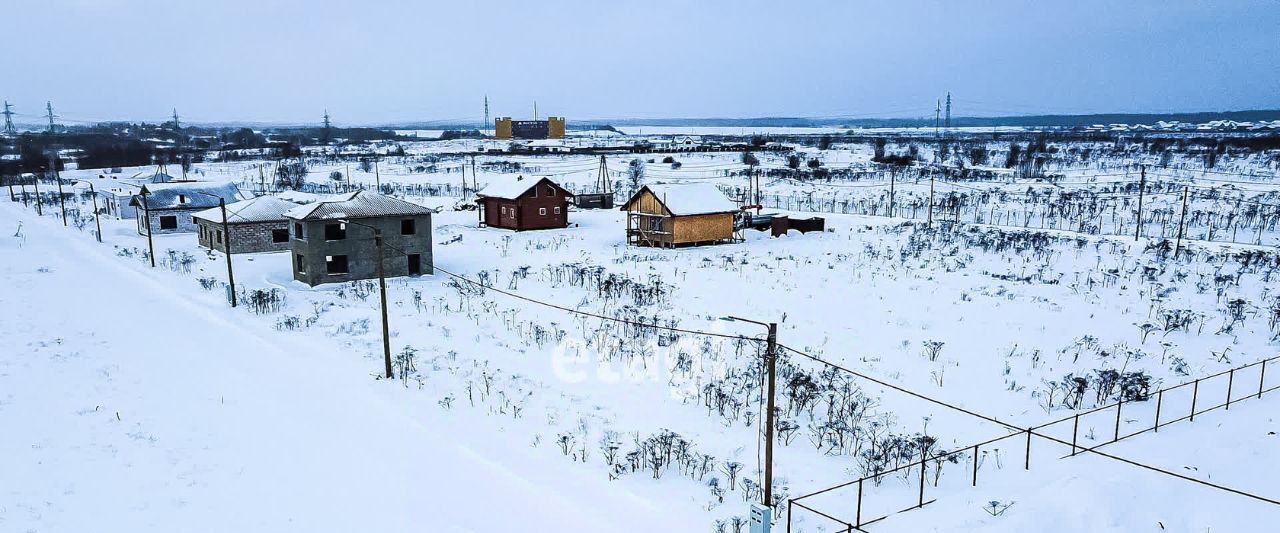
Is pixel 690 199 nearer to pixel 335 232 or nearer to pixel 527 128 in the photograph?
pixel 335 232

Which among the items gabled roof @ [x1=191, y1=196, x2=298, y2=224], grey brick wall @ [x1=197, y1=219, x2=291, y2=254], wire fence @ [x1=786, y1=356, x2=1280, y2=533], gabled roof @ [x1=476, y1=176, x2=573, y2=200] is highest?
gabled roof @ [x1=476, y1=176, x2=573, y2=200]

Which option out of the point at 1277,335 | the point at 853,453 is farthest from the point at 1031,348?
the point at 853,453

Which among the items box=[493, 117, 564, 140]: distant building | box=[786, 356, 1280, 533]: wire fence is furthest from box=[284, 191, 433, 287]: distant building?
box=[493, 117, 564, 140]: distant building

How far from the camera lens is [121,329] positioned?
2394 cm

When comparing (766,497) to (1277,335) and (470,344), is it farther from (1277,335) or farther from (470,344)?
(1277,335)

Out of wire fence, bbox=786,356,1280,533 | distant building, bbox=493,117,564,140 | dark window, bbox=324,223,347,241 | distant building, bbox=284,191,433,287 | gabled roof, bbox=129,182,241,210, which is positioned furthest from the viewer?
distant building, bbox=493,117,564,140

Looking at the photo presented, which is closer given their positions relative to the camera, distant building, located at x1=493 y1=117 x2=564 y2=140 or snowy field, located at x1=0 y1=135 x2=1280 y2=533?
snowy field, located at x1=0 y1=135 x2=1280 y2=533

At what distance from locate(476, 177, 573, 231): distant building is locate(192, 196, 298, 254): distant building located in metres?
10.8

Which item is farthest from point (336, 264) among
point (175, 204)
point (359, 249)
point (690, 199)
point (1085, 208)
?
point (1085, 208)

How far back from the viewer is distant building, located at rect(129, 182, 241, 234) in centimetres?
4628

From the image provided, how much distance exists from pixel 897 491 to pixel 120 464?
13498mm

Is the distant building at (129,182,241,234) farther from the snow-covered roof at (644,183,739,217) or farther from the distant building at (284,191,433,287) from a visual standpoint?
the snow-covered roof at (644,183,739,217)

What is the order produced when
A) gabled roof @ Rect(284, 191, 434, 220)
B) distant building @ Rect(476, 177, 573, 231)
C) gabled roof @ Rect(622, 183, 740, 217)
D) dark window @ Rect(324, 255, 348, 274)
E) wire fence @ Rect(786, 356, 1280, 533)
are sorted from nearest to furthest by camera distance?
wire fence @ Rect(786, 356, 1280, 533), gabled roof @ Rect(284, 191, 434, 220), dark window @ Rect(324, 255, 348, 274), gabled roof @ Rect(622, 183, 740, 217), distant building @ Rect(476, 177, 573, 231)

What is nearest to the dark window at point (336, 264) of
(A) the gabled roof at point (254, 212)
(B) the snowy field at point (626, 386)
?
(B) the snowy field at point (626, 386)
